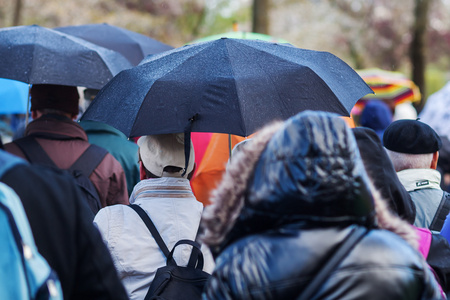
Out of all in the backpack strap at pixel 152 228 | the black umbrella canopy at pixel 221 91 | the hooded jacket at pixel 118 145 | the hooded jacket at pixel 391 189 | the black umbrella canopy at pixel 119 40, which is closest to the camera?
the hooded jacket at pixel 391 189

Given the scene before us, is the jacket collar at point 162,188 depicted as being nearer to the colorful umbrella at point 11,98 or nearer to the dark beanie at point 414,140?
the dark beanie at point 414,140

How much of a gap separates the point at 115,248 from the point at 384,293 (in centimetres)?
161

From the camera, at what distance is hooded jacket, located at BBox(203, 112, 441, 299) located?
162 cm

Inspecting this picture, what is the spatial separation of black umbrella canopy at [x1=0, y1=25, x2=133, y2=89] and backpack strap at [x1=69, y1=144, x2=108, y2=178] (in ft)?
1.53

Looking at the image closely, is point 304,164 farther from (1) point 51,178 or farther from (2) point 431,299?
(1) point 51,178

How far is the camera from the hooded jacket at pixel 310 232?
1617mm

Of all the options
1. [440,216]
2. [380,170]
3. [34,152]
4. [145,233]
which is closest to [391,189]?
[380,170]

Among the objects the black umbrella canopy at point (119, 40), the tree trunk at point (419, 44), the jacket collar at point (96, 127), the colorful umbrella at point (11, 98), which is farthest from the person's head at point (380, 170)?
the tree trunk at point (419, 44)

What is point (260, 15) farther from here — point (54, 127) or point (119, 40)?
point (54, 127)

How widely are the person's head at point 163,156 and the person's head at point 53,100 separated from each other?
106 centimetres

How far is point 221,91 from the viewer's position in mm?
3104

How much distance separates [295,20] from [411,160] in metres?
21.7

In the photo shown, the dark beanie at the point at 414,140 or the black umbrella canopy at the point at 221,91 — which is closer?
the black umbrella canopy at the point at 221,91

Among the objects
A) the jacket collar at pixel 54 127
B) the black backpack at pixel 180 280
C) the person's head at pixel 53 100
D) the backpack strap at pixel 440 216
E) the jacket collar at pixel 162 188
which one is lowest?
the backpack strap at pixel 440 216
